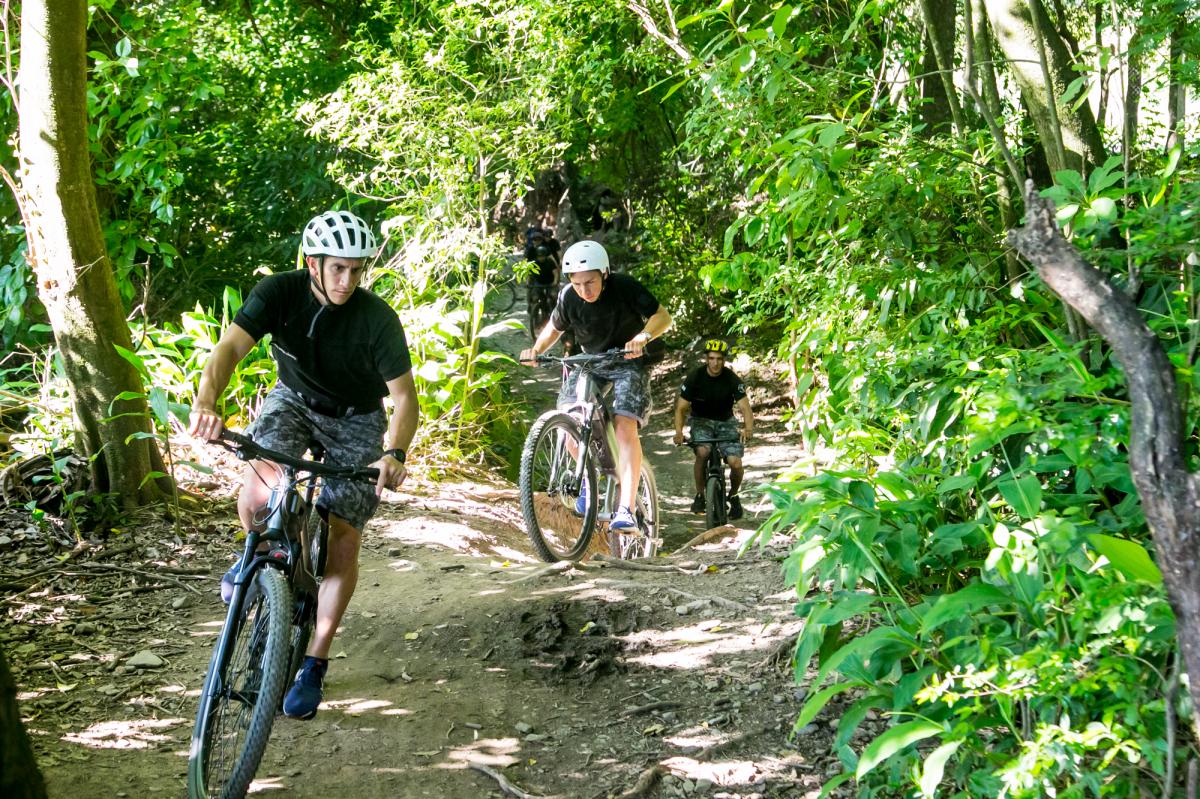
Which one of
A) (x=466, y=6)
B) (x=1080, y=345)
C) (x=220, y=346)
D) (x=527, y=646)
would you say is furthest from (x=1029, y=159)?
(x=466, y=6)

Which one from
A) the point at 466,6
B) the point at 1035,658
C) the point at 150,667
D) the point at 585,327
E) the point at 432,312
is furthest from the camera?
the point at 466,6

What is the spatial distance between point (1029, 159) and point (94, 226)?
17.6 ft

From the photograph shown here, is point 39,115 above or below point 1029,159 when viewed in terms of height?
above

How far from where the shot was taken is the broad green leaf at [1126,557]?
2.51 m

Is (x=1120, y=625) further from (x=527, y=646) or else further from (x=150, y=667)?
(x=150, y=667)

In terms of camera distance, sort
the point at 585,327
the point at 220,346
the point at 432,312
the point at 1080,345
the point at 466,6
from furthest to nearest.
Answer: the point at 466,6, the point at 432,312, the point at 585,327, the point at 220,346, the point at 1080,345

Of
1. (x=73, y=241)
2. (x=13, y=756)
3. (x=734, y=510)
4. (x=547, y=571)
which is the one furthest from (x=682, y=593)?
(x=734, y=510)

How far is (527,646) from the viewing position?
5016mm

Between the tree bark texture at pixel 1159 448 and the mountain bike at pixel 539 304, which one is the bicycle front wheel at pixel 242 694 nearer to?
the tree bark texture at pixel 1159 448

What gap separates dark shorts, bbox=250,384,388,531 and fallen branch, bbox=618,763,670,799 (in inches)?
56.6

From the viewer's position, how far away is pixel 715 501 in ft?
33.0

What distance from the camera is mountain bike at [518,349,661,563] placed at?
A: 624 cm

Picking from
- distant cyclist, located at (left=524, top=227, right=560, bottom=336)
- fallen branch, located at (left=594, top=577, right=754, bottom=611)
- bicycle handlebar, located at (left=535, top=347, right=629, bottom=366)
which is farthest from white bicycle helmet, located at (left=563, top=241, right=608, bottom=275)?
distant cyclist, located at (left=524, top=227, right=560, bottom=336)

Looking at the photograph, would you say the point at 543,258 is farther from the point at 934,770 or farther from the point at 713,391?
the point at 934,770
